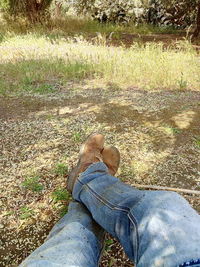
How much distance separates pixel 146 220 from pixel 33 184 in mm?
1578

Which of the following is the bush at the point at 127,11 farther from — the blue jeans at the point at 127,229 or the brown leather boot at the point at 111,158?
the blue jeans at the point at 127,229

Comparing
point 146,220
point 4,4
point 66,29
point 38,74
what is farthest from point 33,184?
point 4,4

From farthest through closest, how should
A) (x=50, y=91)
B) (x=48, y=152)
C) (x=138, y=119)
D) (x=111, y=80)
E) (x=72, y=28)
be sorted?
(x=72, y=28) → (x=111, y=80) → (x=50, y=91) → (x=138, y=119) → (x=48, y=152)

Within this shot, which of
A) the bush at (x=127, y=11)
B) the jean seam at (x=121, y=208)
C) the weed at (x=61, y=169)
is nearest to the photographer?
the jean seam at (x=121, y=208)

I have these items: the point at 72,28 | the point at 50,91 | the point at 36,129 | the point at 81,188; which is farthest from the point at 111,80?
the point at 72,28

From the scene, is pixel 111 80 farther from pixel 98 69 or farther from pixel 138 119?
pixel 138 119

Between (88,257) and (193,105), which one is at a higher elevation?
(88,257)

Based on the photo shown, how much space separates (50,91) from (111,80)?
119cm

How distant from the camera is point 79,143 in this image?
386 centimetres

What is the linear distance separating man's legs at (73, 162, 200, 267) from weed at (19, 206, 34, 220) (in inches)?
22.8

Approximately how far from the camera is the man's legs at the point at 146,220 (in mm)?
1621

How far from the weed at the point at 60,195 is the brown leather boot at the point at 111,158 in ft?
1.47

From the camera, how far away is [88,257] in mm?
1827

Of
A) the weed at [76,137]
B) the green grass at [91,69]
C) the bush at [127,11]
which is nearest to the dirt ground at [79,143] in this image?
the weed at [76,137]
